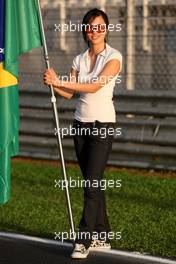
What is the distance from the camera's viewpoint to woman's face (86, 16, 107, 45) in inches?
255

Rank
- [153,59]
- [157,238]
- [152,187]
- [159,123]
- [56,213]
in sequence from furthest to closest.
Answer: [153,59]
[159,123]
[152,187]
[56,213]
[157,238]

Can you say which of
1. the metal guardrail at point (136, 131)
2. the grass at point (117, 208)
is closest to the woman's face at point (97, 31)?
the grass at point (117, 208)

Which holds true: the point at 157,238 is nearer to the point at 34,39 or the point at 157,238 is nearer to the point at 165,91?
the point at 34,39

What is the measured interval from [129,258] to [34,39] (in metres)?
2.01

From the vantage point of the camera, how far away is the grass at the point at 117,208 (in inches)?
279

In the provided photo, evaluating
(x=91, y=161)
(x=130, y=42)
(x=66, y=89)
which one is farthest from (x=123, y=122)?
(x=91, y=161)

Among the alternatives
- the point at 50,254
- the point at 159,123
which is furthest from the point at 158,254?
the point at 159,123

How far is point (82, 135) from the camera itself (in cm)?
661

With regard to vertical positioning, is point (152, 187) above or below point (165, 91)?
below

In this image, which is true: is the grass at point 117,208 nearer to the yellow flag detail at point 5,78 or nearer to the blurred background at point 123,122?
the blurred background at point 123,122

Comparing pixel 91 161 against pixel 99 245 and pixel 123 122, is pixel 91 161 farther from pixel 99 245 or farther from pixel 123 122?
pixel 123 122

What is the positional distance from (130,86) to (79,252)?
5.11 m

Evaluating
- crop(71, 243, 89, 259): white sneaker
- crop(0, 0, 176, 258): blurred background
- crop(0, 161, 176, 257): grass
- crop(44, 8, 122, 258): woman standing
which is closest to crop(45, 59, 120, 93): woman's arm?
crop(44, 8, 122, 258): woman standing

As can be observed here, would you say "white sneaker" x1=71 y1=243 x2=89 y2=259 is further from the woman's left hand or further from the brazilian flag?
the woman's left hand
